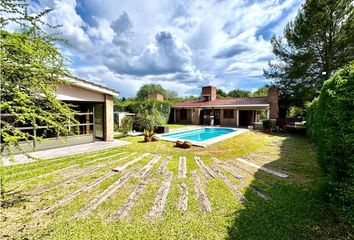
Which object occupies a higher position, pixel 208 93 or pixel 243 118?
pixel 208 93

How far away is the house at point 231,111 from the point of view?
23266 mm

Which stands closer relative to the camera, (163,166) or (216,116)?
(163,166)

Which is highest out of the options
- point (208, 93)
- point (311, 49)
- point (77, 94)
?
point (311, 49)

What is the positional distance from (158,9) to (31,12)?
36.1ft

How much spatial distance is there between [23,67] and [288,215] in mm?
6362

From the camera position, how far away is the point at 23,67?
3.71 meters

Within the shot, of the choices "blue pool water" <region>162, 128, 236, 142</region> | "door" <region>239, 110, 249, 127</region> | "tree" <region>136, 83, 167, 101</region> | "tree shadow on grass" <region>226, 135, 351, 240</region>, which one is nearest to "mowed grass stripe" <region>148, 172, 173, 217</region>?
"tree shadow on grass" <region>226, 135, 351, 240</region>

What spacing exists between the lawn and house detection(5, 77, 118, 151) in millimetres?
3454

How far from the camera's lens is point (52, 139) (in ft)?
34.6

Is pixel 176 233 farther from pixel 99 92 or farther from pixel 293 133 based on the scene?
pixel 293 133

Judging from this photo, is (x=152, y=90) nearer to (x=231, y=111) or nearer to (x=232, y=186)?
(x=231, y=111)

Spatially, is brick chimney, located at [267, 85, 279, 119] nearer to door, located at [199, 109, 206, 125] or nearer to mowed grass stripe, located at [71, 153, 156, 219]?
door, located at [199, 109, 206, 125]

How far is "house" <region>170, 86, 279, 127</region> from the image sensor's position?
2327 cm

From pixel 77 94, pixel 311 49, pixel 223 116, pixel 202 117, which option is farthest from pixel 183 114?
pixel 77 94
